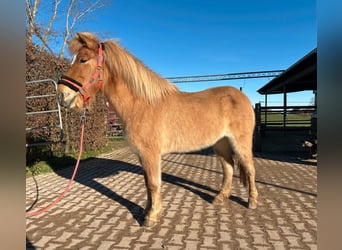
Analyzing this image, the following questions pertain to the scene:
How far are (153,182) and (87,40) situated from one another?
2021 millimetres

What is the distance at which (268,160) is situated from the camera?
28.3ft

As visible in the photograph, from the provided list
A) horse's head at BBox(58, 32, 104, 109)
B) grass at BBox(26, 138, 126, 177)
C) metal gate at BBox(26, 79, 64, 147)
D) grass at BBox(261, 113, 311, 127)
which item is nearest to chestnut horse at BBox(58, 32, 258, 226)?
horse's head at BBox(58, 32, 104, 109)

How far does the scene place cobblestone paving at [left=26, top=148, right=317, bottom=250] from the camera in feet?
9.96

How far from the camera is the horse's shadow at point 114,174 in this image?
4.37 metres

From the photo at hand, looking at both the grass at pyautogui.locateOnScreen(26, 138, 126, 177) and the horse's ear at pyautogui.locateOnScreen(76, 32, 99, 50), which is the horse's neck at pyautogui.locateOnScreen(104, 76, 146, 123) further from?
the grass at pyautogui.locateOnScreen(26, 138, 126, 177)

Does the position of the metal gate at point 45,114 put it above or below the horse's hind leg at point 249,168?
above

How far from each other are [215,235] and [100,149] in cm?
818

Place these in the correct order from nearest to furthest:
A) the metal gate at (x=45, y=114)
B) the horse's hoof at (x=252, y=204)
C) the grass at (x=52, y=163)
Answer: the horse's hoof at (x=252, y=204)
the grass at (x=52, y=163)
the metal gate at (x=45, y=114)

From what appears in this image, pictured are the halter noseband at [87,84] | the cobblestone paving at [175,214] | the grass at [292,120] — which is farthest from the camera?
the grass at [292,120]

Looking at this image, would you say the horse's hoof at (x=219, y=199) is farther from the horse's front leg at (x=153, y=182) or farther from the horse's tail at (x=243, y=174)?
the horse's front leg at (x=153, y=182)

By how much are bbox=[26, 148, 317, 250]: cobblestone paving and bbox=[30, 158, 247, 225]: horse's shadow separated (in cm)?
2

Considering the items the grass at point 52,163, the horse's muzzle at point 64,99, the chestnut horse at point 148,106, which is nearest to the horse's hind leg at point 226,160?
the chestnut horse at point 148,106

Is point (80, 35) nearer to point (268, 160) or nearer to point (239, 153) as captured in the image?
point (239, 153)

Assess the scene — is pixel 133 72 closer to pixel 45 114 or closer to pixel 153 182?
pixel 153 182
